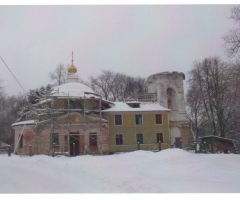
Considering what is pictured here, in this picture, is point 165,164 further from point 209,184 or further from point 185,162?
point 209,184

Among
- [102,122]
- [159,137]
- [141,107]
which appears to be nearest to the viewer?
[102,122]

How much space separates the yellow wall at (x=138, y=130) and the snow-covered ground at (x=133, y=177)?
282 inches

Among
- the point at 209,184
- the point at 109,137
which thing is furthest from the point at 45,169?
the point at 109,137

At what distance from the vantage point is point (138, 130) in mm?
16750

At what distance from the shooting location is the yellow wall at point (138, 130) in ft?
54.0

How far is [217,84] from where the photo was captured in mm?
14477

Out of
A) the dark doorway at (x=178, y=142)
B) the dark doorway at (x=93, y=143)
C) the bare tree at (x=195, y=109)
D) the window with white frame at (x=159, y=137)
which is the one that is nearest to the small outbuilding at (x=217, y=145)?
the bare tree at (x=195, y=109)

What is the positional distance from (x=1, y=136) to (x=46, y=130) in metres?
1.98

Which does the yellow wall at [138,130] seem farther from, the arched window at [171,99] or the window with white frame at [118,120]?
the arched window at [171,99]

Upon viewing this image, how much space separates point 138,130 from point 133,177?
32.6 ft

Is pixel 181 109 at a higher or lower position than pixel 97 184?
higher

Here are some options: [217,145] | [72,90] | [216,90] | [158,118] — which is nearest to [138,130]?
[158,118]

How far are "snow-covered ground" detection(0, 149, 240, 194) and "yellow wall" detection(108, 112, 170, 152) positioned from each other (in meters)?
7.16

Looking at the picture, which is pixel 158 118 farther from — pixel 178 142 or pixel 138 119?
pixel 178 142
